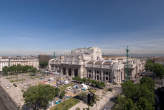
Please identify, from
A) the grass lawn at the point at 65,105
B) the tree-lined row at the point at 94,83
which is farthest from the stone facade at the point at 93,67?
the grass lawn at the point at 65,105

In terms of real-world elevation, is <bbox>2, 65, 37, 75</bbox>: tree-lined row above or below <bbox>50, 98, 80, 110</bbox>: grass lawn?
above

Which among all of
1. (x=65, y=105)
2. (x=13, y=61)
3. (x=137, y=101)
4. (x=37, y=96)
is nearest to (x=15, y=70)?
(x=13, y=61)

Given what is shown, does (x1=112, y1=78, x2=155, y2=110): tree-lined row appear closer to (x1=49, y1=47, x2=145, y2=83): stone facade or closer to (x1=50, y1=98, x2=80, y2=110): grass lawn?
(x1=50, y1=98, x2=80, y2=110): grass lawn

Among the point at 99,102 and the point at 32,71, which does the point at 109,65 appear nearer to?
the point at 99,102

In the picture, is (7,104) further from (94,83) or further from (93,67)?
(93,67)

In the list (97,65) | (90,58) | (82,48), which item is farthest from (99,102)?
(82,48)

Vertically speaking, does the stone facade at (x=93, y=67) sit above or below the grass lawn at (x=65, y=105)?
above

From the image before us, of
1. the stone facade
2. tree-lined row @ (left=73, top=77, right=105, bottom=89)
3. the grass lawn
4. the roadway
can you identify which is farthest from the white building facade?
the grass lawn

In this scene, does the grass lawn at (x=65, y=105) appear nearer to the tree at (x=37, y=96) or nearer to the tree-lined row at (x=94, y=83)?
the tree at (x=37, y=96)
